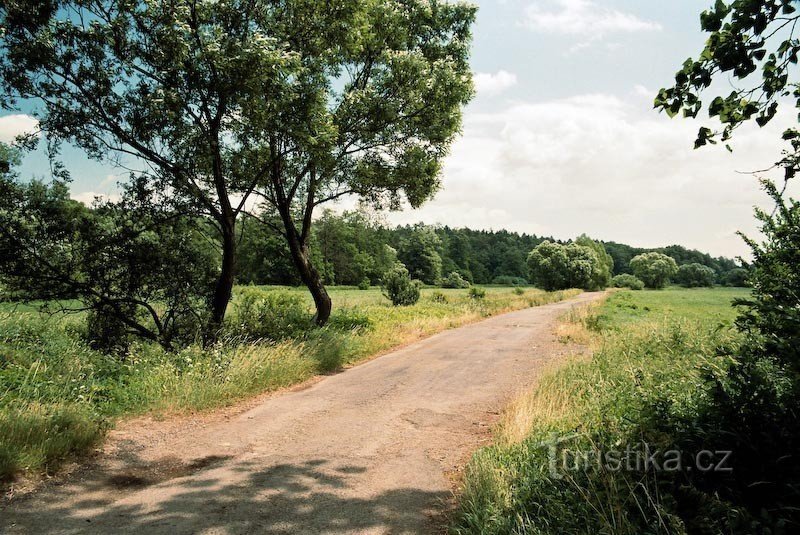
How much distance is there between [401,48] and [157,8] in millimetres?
9192

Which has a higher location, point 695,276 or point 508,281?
point 695,276

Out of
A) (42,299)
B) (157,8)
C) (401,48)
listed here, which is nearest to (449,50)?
(401,48)

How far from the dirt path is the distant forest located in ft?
35.6

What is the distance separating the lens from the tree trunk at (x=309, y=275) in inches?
653

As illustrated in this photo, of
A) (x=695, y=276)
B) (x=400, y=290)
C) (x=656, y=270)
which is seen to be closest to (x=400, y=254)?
(x=656, y=270)

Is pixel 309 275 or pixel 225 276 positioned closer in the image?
pixel 225 276

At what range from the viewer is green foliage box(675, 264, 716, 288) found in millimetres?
120375

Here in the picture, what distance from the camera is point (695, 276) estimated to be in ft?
401

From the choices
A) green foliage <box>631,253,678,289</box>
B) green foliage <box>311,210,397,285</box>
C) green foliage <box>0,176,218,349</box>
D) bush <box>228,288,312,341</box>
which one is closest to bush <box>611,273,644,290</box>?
Result: green foliage <box>631,253,678,289</box>

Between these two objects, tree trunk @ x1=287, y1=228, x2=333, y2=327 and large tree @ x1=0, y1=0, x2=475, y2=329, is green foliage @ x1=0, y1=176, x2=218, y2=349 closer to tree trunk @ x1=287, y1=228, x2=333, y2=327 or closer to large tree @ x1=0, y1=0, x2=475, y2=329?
large tree @ x1=0, y1=0, x2=475, y2=329

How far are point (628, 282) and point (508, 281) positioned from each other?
96.5ft

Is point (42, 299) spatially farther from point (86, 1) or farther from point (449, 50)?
point (449, 50)

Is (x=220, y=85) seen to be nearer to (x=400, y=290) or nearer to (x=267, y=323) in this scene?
(x=267, y=323)

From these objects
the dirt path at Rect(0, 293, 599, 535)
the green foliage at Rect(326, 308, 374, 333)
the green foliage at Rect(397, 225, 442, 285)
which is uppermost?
the green foliage at Rect(397, 225, 442, 285)
